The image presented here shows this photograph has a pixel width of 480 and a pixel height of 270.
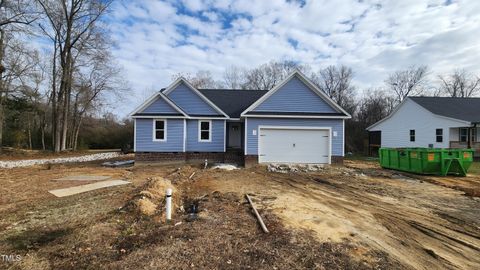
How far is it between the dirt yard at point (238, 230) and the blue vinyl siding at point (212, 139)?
8207 mm

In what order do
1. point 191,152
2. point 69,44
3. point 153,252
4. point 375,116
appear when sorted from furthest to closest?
point 375,116 < point 69,44 < point 191,152 < point 153,252

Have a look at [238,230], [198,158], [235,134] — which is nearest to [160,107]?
[198,158]

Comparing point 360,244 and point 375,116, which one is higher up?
point 375,116

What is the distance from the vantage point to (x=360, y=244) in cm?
438

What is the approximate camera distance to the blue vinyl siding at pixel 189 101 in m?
17.1

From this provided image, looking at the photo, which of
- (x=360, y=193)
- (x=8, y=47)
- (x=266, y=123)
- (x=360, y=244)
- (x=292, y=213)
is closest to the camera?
(x=360, y=244)

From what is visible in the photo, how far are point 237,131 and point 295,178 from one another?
26.6 ft

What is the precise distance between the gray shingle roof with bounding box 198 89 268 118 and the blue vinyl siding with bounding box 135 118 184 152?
3.84m

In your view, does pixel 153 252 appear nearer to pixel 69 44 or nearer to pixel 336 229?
pixel 336 229

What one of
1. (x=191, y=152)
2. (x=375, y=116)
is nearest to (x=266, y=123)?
(x=191, y=152)

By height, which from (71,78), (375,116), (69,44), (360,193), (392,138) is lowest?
(360,193)

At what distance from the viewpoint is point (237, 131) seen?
18938mm

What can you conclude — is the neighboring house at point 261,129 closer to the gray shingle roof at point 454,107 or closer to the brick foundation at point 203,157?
the brick foundation at point 203,157

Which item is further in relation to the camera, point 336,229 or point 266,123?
point 266,123
